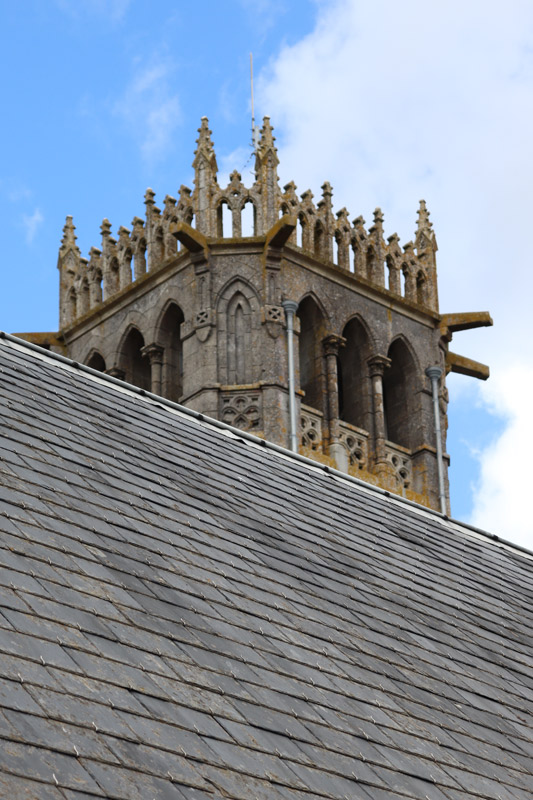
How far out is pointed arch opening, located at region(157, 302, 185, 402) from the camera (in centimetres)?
Result: 2659

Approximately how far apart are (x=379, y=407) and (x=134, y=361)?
3722 millimetres

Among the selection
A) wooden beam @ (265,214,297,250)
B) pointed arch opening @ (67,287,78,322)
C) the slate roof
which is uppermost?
wooden beam @ (265,214,297,250)

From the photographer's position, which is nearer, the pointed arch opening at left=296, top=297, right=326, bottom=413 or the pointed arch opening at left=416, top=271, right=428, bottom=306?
the pointed arch opening at left=296, top=297, right=326, bottom=413

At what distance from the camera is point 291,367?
83.4ft

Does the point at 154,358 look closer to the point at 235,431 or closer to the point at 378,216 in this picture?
the point at 378,216

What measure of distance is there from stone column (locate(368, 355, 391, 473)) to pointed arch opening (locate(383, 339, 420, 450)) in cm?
26

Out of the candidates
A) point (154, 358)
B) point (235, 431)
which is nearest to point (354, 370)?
point (154, 358)

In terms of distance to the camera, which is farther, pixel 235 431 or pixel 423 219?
pixel 423 219

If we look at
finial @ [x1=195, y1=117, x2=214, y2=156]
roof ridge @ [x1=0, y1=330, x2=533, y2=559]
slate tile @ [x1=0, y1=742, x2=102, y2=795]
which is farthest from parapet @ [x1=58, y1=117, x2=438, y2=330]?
slate tile @ [x1=0, y1=742, x2=102, y2=795]

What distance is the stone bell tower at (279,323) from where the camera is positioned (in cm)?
2559

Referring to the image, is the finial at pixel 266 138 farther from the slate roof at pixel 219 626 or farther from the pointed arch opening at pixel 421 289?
the slate roof at pixel 219 626

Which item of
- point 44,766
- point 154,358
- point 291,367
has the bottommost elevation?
point 44,766

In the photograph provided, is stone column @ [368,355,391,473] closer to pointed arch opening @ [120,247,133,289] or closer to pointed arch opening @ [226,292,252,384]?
pointed arch opening @ [226,292,252,384]

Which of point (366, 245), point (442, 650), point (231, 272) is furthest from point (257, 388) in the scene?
point (442, 650)
